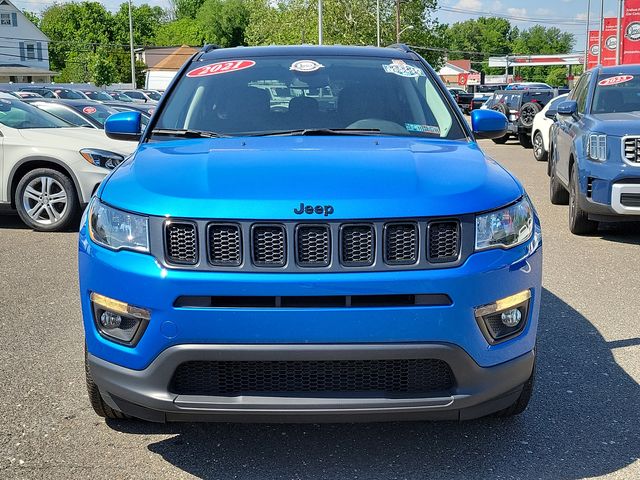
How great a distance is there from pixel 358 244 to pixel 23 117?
809 centimetres

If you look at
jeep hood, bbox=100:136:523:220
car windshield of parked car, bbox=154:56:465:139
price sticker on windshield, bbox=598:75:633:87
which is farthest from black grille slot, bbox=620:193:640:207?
jeep hood, bbox=100:136:523:220

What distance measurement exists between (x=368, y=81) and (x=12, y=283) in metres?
3.79

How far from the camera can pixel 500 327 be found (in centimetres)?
316

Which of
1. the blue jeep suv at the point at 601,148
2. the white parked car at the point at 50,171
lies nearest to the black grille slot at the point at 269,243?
the blue jeep suv at the point at 601,148

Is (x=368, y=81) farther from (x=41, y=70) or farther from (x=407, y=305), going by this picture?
(x=41, y=70)

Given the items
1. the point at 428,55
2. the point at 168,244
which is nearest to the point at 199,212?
the point at 168,244

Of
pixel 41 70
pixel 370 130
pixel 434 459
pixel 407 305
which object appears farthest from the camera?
pixel 41 70

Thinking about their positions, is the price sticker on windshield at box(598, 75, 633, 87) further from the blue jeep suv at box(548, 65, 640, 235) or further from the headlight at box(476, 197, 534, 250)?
the headlight at box(476, 197, 534, 250)

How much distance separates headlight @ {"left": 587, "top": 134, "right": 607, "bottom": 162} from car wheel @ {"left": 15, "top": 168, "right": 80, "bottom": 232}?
18.1 feet

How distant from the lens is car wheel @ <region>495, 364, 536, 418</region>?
359cm

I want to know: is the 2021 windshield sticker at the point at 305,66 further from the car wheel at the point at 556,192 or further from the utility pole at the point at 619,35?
the utility pole at the point at 619,35

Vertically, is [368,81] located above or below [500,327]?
above

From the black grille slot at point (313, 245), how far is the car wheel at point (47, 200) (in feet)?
22.6

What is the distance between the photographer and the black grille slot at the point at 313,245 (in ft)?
9.86
